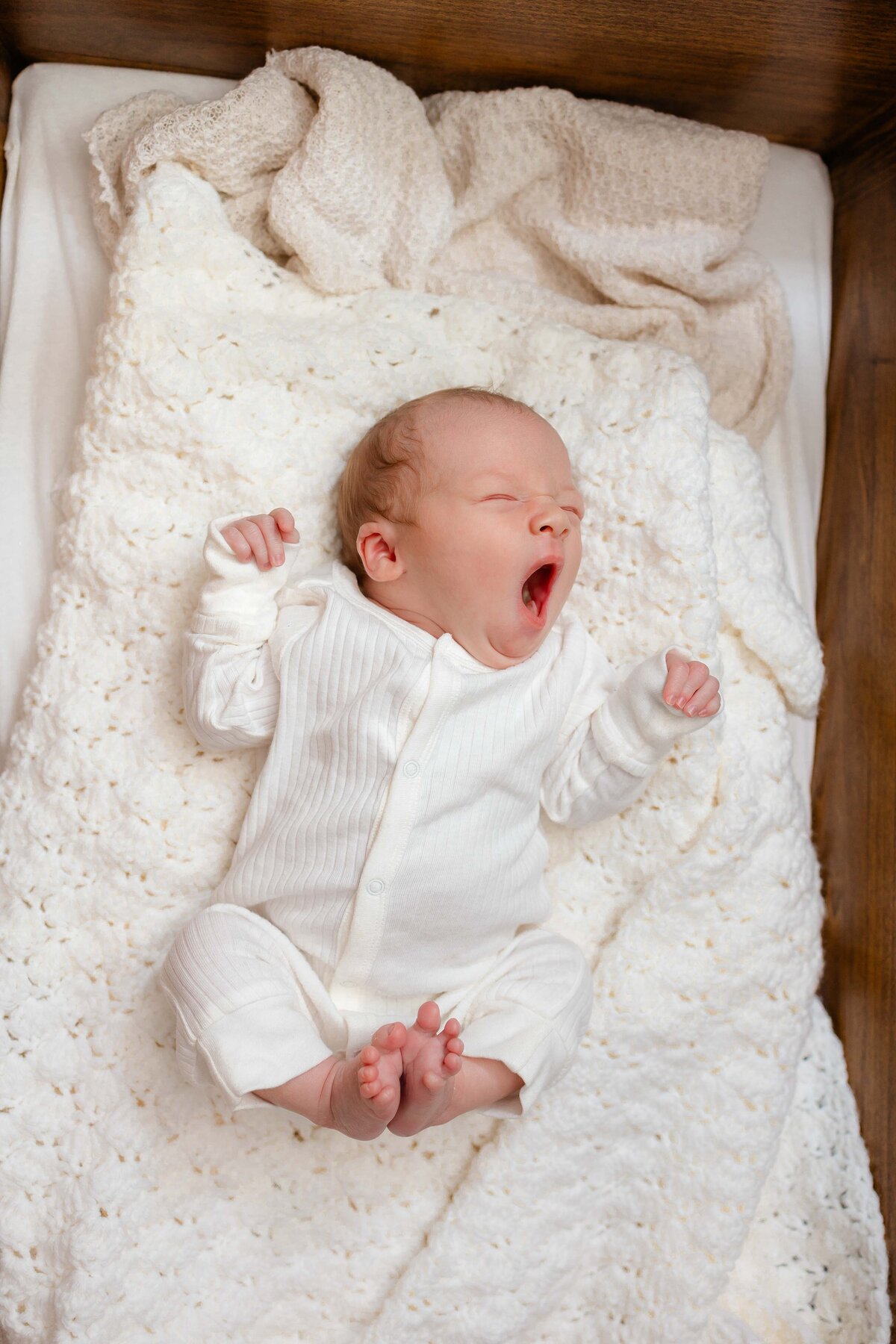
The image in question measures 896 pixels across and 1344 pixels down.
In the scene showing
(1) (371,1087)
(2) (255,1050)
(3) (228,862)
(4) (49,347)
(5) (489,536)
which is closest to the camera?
(1) (371,1087)

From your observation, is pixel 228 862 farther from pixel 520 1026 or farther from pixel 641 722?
pixel 641 722

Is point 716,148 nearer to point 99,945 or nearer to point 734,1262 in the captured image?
point 99,945

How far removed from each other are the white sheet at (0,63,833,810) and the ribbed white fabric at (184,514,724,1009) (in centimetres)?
30

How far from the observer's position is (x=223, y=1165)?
51.5 inches

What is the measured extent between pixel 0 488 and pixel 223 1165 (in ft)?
2.89

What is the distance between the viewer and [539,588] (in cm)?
129

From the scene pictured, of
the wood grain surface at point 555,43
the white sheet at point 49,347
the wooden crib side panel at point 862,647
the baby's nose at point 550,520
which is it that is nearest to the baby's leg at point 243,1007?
the white sheet at point 49,347

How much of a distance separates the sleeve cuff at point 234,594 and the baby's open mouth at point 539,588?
0.88ft

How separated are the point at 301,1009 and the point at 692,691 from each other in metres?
0.54

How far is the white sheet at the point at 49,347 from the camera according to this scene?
1.45 m

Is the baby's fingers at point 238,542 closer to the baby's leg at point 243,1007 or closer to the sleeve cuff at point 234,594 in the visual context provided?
the sleeve cuff at point 234,594

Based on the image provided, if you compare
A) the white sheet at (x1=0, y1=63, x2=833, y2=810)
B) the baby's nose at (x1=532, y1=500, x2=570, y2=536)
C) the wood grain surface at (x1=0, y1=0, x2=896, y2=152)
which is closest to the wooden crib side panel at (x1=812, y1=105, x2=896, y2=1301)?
the white sheet at (x1=0, y1=63, x2=833, y2=810)

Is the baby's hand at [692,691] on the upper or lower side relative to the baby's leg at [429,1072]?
upper

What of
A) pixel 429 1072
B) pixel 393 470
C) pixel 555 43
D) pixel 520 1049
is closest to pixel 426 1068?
pixel 429 1072
